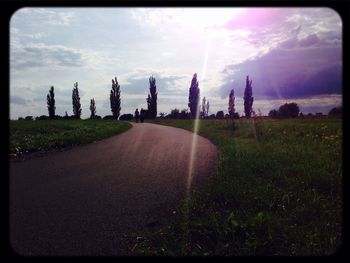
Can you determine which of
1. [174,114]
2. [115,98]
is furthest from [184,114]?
[115,98]

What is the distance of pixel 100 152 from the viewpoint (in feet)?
48.6

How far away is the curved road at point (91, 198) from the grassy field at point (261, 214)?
0.51 m

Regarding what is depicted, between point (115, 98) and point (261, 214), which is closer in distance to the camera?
point (261, 214)

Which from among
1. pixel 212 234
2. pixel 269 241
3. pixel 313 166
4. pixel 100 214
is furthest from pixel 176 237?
pixel 313 166

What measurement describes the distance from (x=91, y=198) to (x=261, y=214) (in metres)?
3.53

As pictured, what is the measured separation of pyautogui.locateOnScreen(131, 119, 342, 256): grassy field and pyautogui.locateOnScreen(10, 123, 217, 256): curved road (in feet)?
1.68

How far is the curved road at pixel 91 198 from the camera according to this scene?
5095 mm

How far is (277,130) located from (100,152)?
911 cm

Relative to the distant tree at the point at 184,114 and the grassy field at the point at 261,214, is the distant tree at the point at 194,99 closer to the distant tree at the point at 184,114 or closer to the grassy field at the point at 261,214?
the distant tree at the point at 184,114

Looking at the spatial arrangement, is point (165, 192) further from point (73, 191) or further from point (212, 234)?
point (212, 234)

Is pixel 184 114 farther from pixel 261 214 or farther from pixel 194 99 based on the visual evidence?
pixel 261 214

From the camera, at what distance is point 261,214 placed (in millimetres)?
5273
